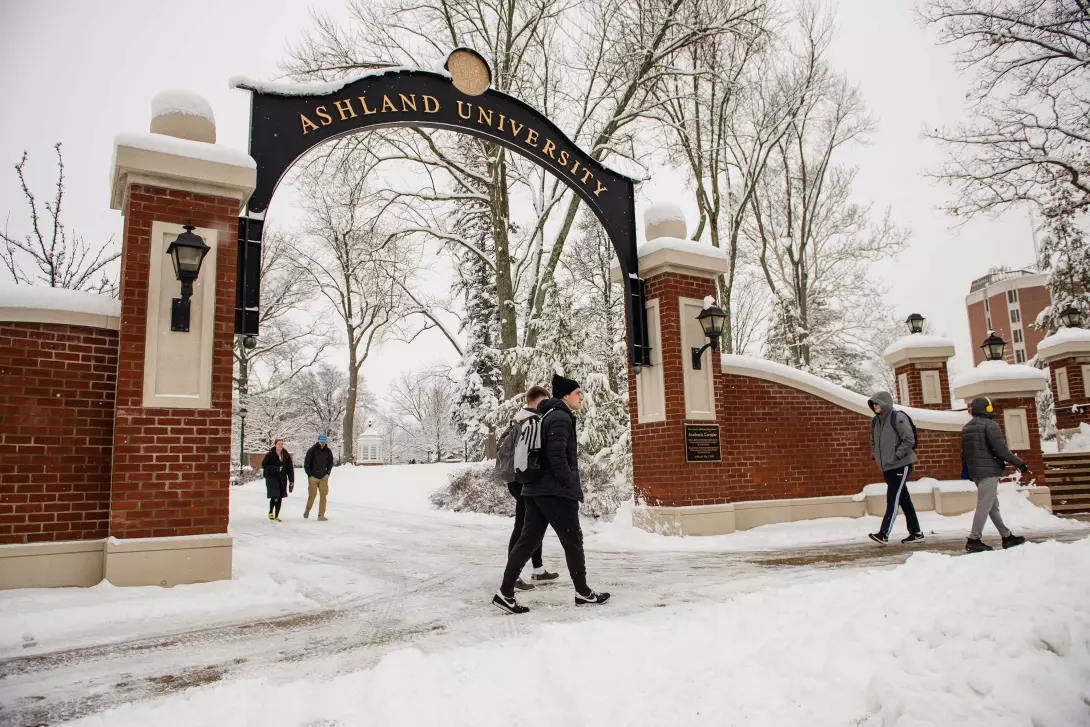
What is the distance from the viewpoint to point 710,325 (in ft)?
28.9

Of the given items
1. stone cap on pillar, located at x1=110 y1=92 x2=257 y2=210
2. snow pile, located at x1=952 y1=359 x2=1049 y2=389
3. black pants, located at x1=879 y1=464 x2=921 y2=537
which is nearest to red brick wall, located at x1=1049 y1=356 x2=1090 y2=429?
snow pile, located at x1=952 y1=359 x2=1049 y2=389

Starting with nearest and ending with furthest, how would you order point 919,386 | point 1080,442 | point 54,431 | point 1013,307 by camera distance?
point 54,431, point 1080,442, point 919,386, point 1013,307

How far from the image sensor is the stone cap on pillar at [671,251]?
9.16 m

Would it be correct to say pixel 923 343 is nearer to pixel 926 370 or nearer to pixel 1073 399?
pixel 926 370

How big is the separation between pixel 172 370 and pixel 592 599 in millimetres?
4338

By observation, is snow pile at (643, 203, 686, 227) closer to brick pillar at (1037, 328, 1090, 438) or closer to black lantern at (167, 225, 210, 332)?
black lantern at (167, 225, 210, 332)

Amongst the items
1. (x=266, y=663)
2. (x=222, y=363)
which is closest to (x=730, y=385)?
(x=222, y=363)

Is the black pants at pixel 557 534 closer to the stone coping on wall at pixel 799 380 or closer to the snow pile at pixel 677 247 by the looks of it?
the snow pile at pixel 677 247

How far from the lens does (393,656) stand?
141 inches

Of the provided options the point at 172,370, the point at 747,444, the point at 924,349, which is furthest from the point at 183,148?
the point at 924,349

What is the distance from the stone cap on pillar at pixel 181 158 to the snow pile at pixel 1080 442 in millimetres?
16763

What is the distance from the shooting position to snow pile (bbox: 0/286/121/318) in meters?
5.61

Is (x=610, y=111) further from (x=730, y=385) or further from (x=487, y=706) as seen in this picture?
(x=487, y=706)

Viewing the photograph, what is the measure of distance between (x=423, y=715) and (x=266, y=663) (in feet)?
4.43
